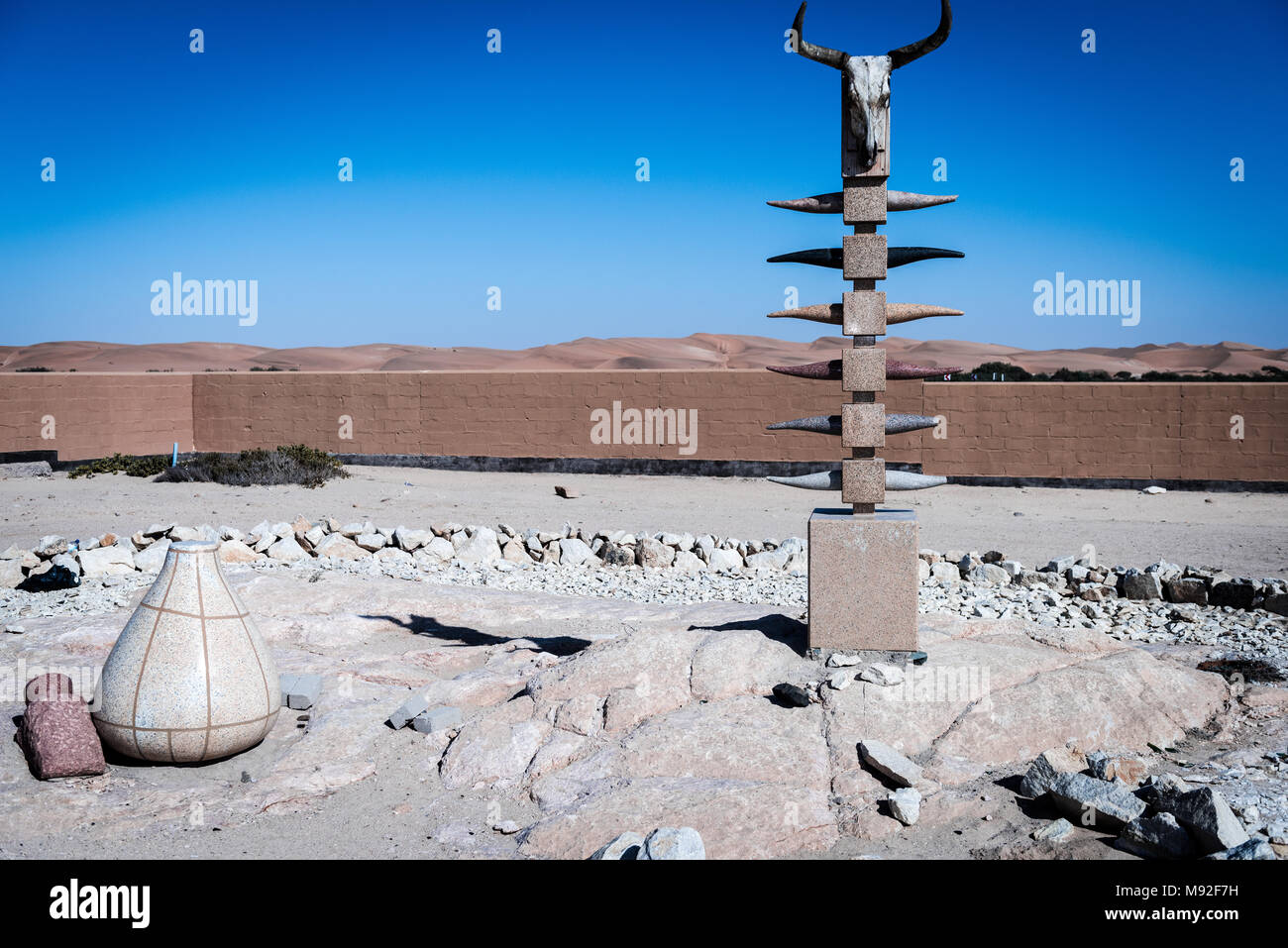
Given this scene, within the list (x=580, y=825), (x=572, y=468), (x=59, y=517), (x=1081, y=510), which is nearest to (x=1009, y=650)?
(x=580, y=825)

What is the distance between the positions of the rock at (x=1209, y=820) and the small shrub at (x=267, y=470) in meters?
13.9

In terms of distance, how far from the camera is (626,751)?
480 cm

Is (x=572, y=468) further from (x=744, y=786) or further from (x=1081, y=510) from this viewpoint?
(x=744, y=786)

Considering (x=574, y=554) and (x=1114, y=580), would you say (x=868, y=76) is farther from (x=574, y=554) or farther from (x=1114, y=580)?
(x=574, y=554)

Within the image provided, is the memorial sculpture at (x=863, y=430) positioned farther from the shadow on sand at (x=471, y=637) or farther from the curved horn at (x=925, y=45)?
the shadow on sand at (x=471, y=637)

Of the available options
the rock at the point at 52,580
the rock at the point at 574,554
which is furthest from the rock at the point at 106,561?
the rock at the point at 574,554

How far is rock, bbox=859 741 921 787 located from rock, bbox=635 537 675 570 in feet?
17.7

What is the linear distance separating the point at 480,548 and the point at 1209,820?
7512mm

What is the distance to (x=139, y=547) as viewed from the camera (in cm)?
965

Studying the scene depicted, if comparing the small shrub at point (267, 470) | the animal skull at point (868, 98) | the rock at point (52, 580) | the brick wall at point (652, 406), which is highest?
the animal skull at point (868, 98)

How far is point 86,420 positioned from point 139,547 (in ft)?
32.7

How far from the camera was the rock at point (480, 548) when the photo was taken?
33.1ft

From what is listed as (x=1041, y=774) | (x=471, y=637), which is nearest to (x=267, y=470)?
(x=471, y=637)

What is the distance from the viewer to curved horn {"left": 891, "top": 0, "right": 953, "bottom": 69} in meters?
5.17
